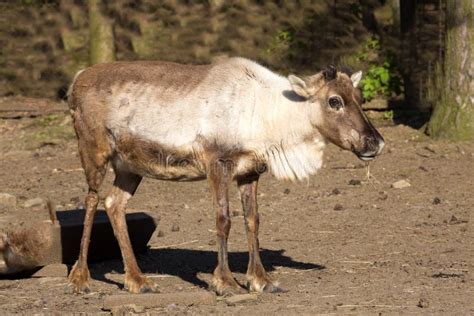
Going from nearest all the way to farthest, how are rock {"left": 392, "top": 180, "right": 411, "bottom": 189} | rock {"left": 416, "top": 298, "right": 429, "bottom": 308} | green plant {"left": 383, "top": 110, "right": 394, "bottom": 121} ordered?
rock {"left": 416, "top": 298, "right": 429, "bottom": 308} → rock {"left": 392, "top": 180, "right": 411, "bottom": 189} → green plant {"left": 383, "top": 110, "right": 394, "bottom": 121}

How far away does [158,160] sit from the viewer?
894 centimetres

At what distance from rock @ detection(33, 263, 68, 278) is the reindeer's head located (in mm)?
2578

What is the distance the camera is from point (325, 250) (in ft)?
34.1

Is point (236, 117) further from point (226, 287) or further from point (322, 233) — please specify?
point (322, 233)

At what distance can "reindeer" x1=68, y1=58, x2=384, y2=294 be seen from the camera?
870 centimetres

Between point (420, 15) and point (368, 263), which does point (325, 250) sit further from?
point (420, 15)

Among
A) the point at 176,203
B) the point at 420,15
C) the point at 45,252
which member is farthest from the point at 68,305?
the point at 420,15

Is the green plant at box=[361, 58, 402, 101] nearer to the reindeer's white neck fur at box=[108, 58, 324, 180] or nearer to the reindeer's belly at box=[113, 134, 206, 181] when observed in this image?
the reindeer's white neck fur at box=[108, 58, 324, 180]

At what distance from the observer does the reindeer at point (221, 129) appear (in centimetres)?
870

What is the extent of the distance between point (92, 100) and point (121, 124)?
37 cm

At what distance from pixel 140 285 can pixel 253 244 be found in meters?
0.97

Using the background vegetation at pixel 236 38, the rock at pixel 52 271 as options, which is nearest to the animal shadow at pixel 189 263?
the rock at pixel 52 271

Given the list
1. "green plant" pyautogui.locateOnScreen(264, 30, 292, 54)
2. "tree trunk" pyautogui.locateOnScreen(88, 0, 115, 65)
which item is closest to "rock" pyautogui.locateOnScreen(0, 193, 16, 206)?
"tree trunk" pyautogui.locateOnScreen(88, 0, 115, 65)

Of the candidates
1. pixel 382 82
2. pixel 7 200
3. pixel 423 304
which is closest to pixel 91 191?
pixel 423 304
